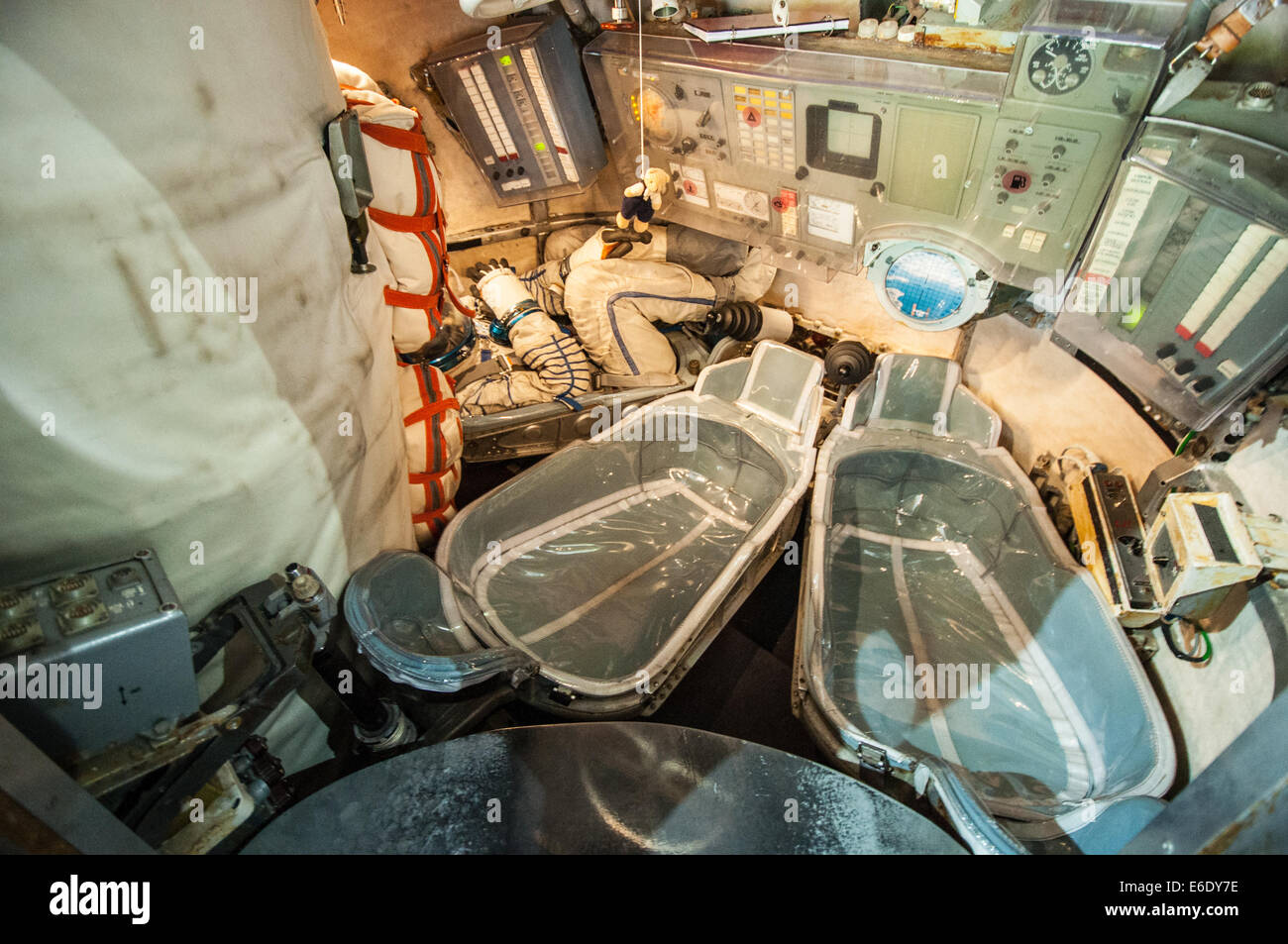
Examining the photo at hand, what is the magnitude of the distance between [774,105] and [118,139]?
2547 mm

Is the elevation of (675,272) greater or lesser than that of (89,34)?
lesser

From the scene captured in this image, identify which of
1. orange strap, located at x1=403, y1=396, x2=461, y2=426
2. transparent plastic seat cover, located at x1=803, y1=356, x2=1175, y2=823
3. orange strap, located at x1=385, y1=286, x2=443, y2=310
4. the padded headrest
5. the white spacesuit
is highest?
orange strap, located at x1=385, y1=286, x2=443, y2=310

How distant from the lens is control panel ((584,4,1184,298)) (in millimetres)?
2168

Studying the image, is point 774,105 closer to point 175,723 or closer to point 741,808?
point 741,808

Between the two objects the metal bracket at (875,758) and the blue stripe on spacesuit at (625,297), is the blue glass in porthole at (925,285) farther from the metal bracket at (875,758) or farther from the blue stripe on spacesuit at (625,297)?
the metal bracket at (875,758)

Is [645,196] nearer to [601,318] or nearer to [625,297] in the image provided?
[625,297]

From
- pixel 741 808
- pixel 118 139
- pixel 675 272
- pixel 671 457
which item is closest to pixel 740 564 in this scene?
pixel 671 457

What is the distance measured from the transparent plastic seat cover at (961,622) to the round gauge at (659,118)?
170 centimetres

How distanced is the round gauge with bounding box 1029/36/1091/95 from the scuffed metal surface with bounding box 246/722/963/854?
239 cm

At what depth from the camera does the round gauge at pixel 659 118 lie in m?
3.30

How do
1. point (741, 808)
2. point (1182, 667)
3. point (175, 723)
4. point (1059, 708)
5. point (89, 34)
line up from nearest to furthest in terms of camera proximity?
point (89, 34) < point (175, 723) < point (741, 808) < point (1182, 667) < point (1059, 708)

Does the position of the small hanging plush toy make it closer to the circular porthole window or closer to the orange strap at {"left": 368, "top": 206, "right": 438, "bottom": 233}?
the circular porthole window

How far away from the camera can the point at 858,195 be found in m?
2.91

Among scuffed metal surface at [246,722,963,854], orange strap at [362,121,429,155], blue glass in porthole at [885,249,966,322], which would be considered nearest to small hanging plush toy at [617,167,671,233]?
blue glass in porthole at [885,249,966,322]
